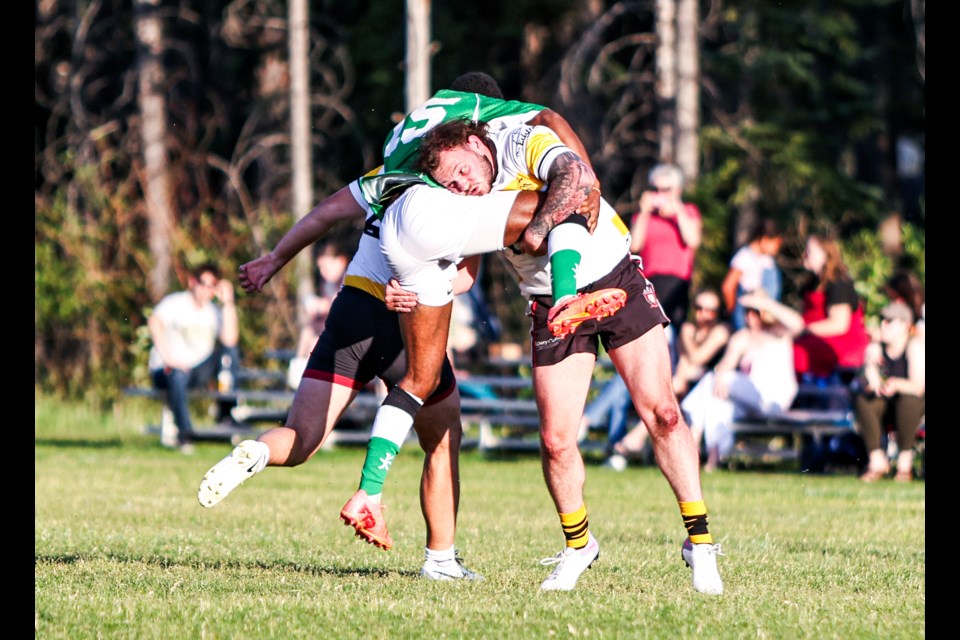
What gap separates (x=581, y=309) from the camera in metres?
6.18

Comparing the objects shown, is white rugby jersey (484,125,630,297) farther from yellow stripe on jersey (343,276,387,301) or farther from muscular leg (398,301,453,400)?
yellow stripe on jersey (343,276,387,301)

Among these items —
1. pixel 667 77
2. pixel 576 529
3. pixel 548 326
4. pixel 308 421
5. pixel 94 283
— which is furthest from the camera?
pixel 94 283

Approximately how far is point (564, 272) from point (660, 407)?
77cm

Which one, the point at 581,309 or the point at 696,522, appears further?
the point at 696,522

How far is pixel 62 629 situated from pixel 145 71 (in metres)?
20.4

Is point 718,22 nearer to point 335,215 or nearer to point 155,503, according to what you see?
point 155,503

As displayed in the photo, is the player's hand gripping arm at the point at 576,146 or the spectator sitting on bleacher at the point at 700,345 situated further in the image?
the spectator sitting on bleacher at the point at 700,345

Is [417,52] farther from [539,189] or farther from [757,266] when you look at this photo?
[539,189]

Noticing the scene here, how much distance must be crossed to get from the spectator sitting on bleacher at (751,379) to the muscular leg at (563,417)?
6642 mm

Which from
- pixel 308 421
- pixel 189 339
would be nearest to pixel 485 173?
pixel 308 421

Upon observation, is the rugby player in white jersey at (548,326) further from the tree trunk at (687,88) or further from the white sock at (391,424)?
the tree trunk at (687,88)

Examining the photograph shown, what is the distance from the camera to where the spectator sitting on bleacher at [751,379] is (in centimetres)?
1336

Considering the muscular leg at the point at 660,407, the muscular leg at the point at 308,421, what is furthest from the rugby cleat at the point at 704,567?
the muscular leg at the point at 308,421
